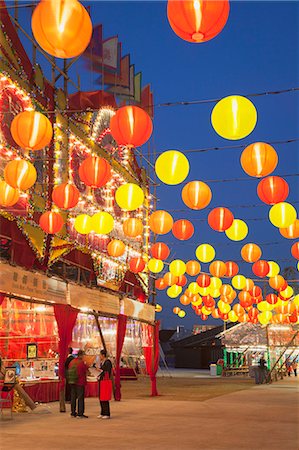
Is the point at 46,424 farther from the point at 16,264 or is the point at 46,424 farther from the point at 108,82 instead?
the point at 108,82

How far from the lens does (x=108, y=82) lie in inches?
898

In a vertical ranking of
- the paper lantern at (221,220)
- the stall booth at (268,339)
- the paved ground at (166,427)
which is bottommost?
the paved ground at (166,427)

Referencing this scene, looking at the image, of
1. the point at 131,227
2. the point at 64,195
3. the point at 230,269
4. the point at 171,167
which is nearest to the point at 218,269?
the point at 230,269

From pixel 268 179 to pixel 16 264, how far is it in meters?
6.04

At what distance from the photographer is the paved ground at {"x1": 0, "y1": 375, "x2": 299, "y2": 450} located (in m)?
9.67

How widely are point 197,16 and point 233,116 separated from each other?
2.53m

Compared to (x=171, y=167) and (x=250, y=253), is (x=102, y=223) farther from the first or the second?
(x=171, y=167)

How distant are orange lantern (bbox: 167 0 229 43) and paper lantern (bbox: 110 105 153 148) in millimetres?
3096

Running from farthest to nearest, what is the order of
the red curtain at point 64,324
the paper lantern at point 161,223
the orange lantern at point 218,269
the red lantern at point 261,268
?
the orange lantern at point 218,269, the red lantern at point 261,268, the red curtain at point 64,324, the paper lantern at point 161,223

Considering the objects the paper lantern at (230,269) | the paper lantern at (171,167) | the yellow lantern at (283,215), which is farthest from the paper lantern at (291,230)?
the paper lantern at (230,269)

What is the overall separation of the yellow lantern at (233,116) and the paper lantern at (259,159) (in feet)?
5.41

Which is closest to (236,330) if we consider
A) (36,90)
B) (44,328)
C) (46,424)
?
(44,328)

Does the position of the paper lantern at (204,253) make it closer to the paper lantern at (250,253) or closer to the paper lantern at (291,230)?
the paper lantern at (250,253)

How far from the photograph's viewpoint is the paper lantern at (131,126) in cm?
1023
